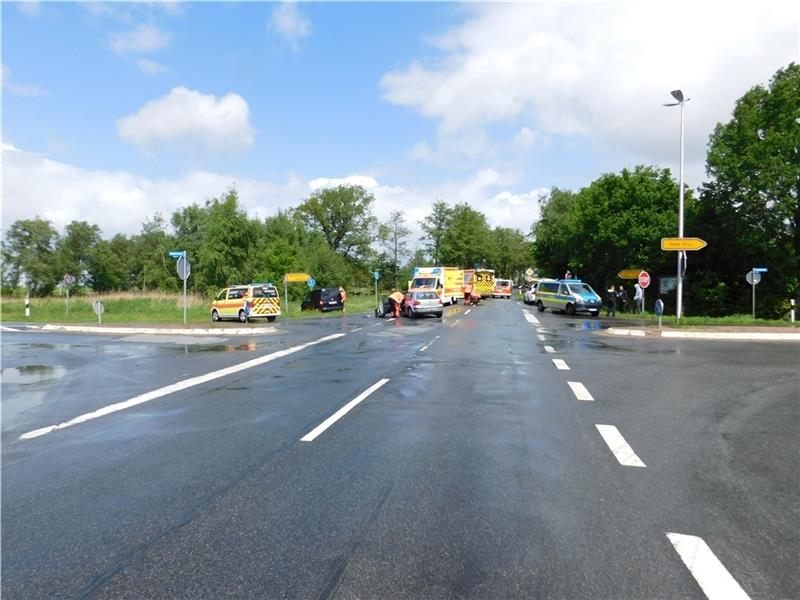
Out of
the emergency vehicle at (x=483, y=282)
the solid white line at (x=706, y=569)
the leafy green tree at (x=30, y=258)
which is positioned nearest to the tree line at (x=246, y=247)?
the leafy green tree at (x=30, y=258)

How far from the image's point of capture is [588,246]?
159 ft

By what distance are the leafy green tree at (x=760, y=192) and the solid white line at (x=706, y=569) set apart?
37.2m

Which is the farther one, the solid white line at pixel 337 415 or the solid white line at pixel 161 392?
the solid white line at pixel 161 392

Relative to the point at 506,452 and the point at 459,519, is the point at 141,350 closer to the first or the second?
the point at 506,452

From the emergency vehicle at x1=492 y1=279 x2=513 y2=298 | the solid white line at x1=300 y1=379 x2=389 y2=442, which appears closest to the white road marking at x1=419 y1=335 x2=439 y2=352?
the solid white line at x1=300 y1=379 x2=389 y2=442

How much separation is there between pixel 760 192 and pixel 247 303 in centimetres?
3106

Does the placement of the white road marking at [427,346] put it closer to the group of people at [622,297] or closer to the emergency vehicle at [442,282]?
the group of people at [622,297]

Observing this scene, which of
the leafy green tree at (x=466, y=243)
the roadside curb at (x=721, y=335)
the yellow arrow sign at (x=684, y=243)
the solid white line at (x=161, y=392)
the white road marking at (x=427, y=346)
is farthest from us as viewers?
the leafy green tree at (x=466, y=243)

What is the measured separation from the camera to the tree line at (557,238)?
35.4 m

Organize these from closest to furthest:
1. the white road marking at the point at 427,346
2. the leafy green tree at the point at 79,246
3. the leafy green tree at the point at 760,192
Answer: the white road marking at the point at 427,346, the leafy green tree at the point at 760,192, the leafy green tree at the point at 79,246

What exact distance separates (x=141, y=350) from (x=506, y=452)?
14.0 metres

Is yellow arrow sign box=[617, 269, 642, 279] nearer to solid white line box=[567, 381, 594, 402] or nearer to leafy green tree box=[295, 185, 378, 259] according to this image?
solid white line box=[567, 381, 594, 402]

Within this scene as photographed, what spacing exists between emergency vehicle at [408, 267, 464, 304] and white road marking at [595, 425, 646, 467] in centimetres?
3292

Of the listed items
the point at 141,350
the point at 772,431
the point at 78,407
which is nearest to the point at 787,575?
the point at 772,431
